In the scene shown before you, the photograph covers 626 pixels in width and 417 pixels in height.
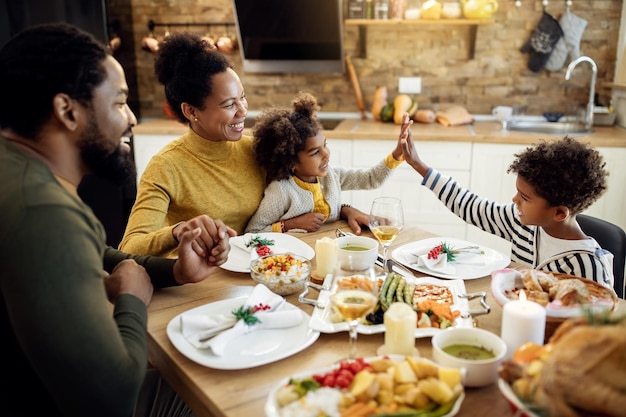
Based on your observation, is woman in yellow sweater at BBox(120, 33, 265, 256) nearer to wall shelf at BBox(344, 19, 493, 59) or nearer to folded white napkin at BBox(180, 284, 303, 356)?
folded white napkin at BBox(180, 284, 303, 356)

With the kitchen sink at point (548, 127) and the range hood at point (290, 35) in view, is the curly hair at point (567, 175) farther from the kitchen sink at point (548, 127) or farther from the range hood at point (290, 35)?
the range hood at point (290, 35)

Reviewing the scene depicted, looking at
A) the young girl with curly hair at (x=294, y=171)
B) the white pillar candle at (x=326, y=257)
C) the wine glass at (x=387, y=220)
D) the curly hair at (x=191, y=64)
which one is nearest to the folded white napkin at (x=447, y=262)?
the wine glass at (x=387, y=220)

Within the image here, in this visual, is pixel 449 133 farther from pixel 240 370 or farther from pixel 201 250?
pixel 240 370

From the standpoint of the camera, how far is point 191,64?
189 centimetres

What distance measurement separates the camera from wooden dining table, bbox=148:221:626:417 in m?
0.98

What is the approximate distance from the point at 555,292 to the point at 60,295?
957mm

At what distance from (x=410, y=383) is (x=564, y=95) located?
11.1ft

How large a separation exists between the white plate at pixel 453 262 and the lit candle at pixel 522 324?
403 mm

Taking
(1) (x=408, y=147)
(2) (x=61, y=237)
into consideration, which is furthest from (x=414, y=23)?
(2) (x=61, y=237)

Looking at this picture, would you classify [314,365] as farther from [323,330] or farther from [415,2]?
[415,2]

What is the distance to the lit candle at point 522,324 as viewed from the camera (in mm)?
1045

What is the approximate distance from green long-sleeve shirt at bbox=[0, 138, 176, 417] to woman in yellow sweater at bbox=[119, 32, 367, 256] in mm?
816

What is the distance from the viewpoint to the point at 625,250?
175 cm

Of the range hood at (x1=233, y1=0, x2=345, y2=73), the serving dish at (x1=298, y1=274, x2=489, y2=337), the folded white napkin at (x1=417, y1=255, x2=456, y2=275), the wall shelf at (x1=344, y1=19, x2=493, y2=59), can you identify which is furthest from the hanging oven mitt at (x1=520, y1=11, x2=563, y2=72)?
the serving dish at (x1=298, y1=274, x2=489, y2=337)
